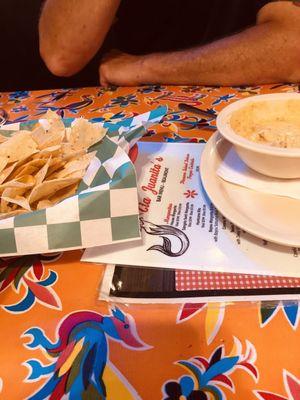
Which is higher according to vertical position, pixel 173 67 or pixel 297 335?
pixel 173 67

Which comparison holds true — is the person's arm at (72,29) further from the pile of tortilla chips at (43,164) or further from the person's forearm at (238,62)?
the pile of tortilla chips at (43,164)

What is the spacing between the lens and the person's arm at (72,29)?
1387mm

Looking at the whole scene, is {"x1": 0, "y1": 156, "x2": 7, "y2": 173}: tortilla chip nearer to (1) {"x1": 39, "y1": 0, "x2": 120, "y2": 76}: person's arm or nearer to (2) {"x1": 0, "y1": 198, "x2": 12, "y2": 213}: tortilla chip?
(2) {"x1": 0, "y1": 198, "x2": 12, "y2": 213}: tortilla chip

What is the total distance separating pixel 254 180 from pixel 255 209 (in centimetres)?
9

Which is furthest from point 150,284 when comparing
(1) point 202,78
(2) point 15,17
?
(2) point 15,17

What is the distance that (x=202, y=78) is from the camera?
122 cm

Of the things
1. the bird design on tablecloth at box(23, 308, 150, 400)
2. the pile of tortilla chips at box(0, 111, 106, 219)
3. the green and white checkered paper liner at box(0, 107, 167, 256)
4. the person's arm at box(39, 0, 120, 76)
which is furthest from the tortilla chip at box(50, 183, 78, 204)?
the person's arm at box(39, 0, 120, 76)

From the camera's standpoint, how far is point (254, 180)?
0.68 meters

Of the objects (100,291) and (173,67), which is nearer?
(100,291)

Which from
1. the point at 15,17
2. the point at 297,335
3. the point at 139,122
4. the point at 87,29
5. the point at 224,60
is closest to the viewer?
the point at 297,335

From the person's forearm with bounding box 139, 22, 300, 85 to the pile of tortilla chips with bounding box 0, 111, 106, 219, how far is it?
597mm

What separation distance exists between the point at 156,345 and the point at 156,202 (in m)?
0.29

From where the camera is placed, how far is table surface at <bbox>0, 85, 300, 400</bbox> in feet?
1.38

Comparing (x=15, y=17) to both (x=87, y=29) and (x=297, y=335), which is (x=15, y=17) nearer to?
(x=87, y=29)
